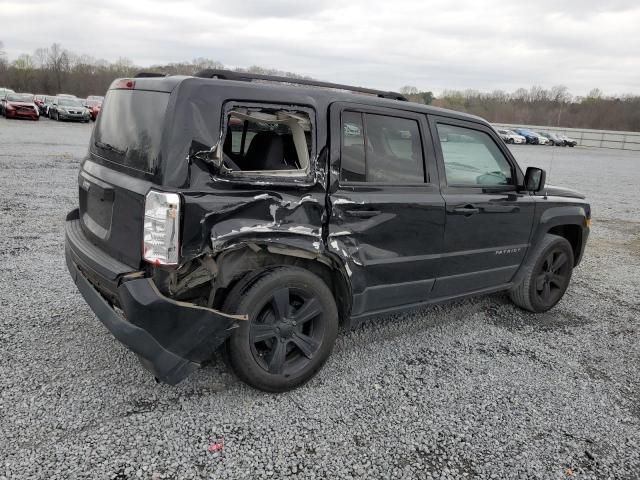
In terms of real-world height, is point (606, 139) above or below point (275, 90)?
above

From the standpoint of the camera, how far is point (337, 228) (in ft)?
10.4

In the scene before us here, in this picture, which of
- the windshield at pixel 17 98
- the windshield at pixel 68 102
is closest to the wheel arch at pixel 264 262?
the windshield at pixel 17 98

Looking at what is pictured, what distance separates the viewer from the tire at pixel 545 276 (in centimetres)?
467

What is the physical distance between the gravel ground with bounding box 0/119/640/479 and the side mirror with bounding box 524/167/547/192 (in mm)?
1248

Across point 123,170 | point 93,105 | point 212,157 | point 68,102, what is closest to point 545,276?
point 212,157

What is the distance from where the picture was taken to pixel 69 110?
100 feet

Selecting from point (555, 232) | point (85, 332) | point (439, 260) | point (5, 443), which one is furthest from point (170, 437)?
point (555, 232)

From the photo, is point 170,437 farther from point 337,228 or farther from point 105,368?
point 337,228

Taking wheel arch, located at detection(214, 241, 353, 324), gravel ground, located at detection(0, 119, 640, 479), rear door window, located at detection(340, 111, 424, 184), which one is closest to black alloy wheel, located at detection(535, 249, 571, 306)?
gravel ground, located at detection(0, 119, 640, 479)

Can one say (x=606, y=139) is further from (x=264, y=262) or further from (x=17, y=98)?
Result: (x=264, y=262)

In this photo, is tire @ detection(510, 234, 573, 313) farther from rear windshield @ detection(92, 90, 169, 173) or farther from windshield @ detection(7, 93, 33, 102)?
windshield @ detection(7, 93, 33, 102)

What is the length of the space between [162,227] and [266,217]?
0.59m

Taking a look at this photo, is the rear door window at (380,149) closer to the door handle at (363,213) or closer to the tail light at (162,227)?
the door handle at (363,213)

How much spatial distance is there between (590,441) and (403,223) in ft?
5.66
